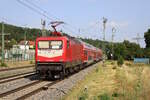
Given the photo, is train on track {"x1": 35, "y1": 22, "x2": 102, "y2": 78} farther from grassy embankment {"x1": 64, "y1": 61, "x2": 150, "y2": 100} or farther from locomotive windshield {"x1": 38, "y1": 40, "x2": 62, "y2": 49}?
grassy embankment {"x1": 64, "y1": 61, "x2": 150, "y2": 100}

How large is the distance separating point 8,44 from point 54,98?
353 ft

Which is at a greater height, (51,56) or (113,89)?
(51,56)

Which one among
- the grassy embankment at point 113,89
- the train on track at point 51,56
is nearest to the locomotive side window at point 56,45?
the train on track at point 51,56

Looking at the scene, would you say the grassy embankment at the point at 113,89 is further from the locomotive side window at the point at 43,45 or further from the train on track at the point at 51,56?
the locomotive side window at the point at 43,45

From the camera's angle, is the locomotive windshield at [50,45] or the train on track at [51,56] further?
the locomotive windshield at [50,45]

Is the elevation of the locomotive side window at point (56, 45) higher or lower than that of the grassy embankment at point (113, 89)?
higher

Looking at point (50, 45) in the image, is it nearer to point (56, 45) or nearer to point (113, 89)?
point (56, 45)

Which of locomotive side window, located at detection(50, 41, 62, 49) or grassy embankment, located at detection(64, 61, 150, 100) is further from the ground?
locomotive side window, located at detection(50, 41, 62, 49)

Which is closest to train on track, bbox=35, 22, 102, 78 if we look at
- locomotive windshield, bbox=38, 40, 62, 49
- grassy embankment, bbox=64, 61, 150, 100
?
locomotive windshield, bbox=38, 40, 62, 49

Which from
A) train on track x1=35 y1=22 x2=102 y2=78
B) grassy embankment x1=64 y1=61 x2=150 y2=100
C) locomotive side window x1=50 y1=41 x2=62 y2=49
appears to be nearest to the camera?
grassy embankment x1=64 y1=61 x2=150 y2=100

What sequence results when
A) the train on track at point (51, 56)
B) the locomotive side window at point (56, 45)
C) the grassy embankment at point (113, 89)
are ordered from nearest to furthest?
the grassy embankment at point (113, 89) → the train on track at point (51, 56) → the locomotive side window at point (56, 45)

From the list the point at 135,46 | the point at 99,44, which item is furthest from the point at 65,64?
the point at 99,44

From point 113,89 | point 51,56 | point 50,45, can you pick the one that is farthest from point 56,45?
point 113,89

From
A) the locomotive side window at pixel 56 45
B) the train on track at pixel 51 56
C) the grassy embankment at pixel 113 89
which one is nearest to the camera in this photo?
the grassy embankment at pixel 113 89
